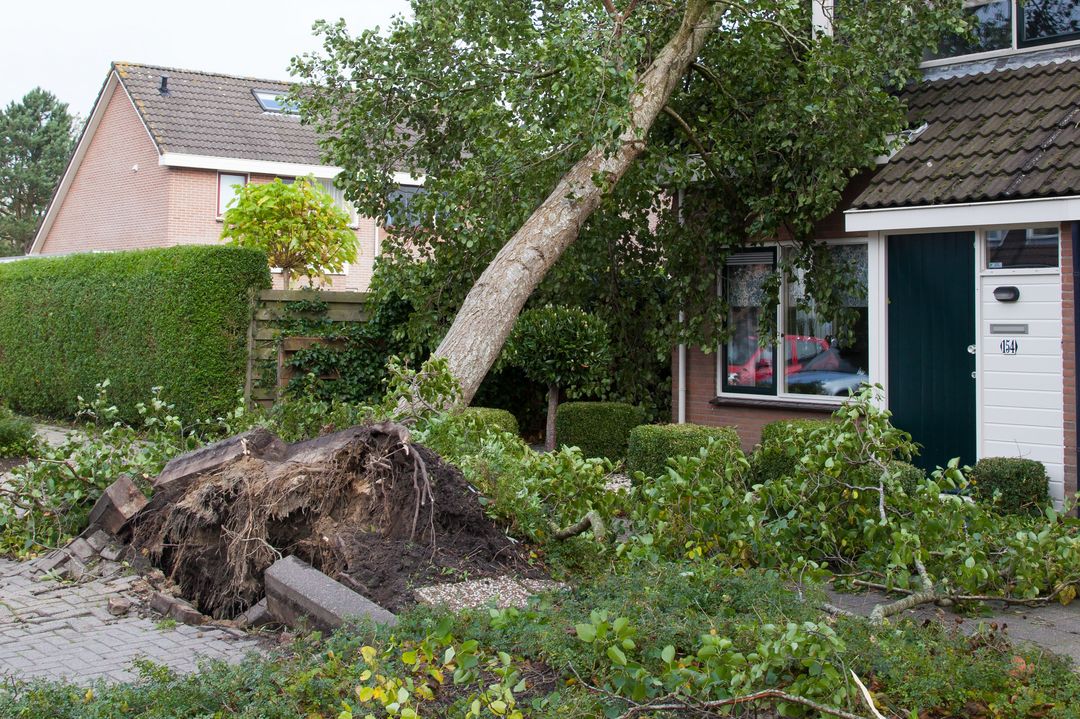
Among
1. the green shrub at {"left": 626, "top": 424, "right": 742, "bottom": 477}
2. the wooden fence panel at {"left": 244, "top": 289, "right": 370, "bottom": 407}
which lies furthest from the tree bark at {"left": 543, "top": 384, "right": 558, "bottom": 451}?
the wooden fence panel at {"left": 244, "top": 289, "right": 370, "bottom": 407}

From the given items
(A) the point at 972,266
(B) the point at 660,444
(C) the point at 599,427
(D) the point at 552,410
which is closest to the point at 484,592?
(B) the point at 660,444

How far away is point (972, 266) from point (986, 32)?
3.28 metres

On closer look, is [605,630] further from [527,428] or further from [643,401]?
[527,428]

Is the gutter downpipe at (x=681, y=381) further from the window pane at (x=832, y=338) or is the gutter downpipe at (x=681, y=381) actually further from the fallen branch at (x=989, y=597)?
the fallen branch at (x=989, y=597)

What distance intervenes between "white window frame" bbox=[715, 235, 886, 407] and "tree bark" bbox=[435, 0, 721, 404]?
8.02 feet

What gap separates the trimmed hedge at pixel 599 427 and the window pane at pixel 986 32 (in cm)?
533

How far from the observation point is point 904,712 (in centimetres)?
380

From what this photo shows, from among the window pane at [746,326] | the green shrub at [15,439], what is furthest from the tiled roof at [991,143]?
the green shrub at [15,439]

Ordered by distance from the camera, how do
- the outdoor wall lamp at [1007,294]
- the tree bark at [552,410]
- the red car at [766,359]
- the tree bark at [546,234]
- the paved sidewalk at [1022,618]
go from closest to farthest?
the paved sidewalk at [1022,618] < the outdoor wall lamp at [1007,294] < the tree bark at [546,234] < the red car at [766,359] < the tree bark at [552,410]

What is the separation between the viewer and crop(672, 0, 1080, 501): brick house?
895 centimetres

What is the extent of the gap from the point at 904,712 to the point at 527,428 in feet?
34.6

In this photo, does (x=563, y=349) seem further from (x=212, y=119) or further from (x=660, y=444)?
(x=212, y=119)

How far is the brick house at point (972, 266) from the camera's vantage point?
895 cm

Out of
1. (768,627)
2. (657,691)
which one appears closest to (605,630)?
(657,691)
